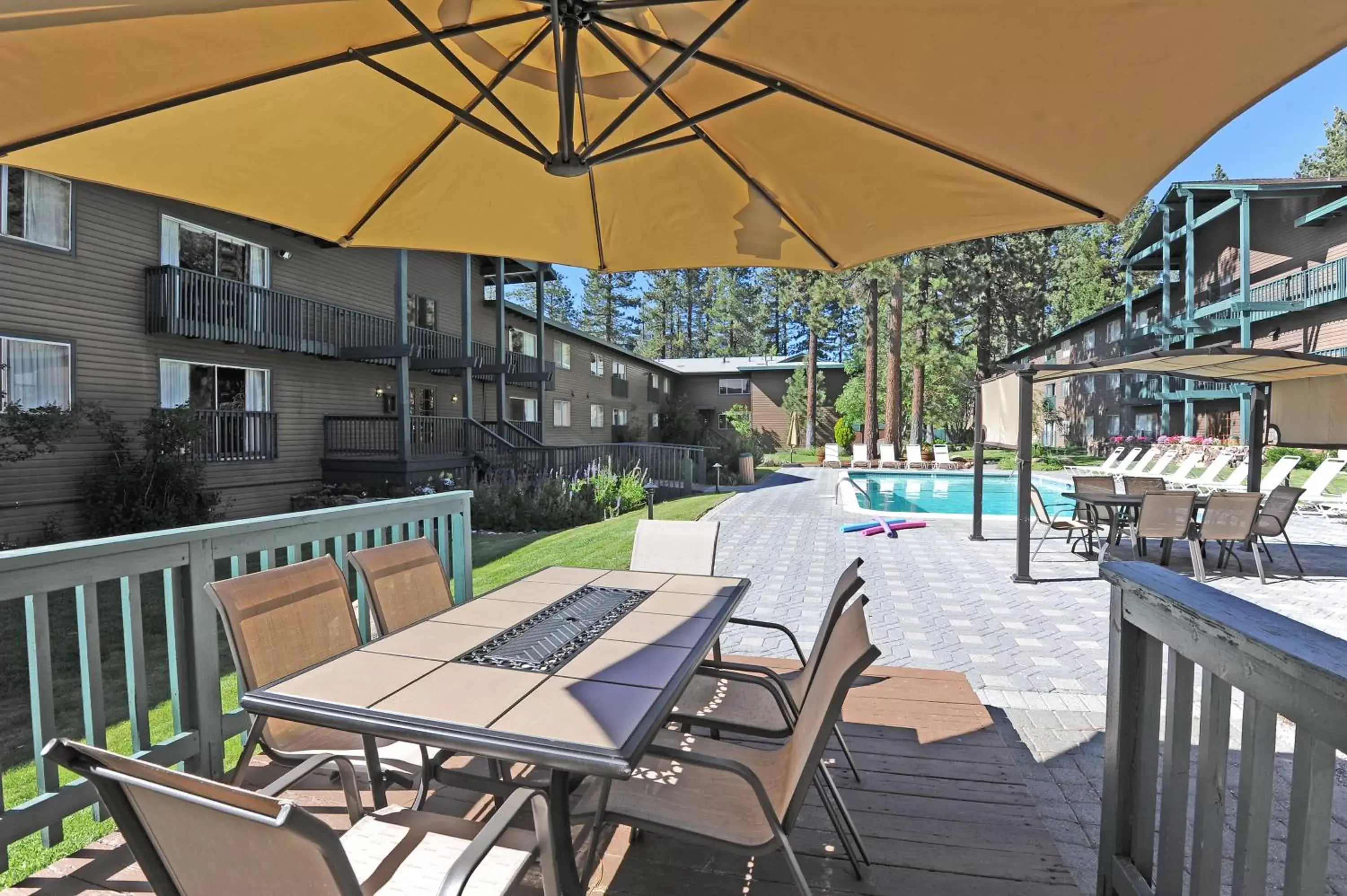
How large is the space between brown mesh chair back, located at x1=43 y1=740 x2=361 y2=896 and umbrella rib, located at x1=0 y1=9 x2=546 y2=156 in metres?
2.28

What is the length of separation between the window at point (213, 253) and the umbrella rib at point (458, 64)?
11.9m

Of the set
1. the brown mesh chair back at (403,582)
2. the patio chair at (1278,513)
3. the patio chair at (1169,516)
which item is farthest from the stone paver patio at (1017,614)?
the brown mesh chair back at (403,582)

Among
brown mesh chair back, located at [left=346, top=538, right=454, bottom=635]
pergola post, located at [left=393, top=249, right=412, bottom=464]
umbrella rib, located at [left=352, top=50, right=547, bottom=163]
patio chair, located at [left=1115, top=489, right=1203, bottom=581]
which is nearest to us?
umbrella rib, located at [left=352, top=50, right=547, bottom=163]

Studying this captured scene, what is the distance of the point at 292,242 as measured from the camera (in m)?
13.7

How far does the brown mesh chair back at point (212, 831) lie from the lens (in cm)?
Result: 110

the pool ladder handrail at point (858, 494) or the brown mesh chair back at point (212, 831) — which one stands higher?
the brown mesh chair back at point (212, 831)

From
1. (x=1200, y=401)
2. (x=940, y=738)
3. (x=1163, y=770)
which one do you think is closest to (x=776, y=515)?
(x=940, y=738)

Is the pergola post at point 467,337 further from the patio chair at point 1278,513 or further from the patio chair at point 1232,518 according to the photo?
the patio chair at point 1278,513

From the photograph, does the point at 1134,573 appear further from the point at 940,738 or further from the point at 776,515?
the point at 776,515

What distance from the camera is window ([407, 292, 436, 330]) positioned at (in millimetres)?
17875

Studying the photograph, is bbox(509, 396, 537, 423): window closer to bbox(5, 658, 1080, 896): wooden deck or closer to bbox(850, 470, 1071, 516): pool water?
bbox(850, 470, 1071, 516): pool water

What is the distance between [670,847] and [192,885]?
163cm

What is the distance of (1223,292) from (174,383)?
32255 millimetres

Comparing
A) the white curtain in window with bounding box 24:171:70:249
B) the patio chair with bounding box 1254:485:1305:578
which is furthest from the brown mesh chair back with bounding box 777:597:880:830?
the white curtain in window with bounding box 24:171:70:249
